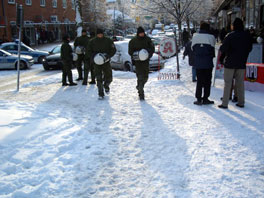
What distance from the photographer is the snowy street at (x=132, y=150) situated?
11.7 ft

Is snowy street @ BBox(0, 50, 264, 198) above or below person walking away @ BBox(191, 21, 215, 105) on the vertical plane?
below

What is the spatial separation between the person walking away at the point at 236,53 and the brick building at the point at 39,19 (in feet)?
92.3

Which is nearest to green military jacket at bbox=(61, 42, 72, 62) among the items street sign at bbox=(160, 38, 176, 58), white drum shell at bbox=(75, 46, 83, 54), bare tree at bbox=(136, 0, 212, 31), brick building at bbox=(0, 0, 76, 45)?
white drum shell at bbox=(75, 46, 83, 54)

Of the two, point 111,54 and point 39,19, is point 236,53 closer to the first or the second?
point 111,54

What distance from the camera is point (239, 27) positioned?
20.5ft

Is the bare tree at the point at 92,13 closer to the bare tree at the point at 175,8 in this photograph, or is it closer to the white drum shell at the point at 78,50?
the bare tree at the point at 175,8

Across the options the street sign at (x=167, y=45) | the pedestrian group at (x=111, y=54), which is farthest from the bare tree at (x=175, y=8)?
the pedestrian group at (x=111, y=54)

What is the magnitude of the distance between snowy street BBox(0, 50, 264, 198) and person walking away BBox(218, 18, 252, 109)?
587 millimetres

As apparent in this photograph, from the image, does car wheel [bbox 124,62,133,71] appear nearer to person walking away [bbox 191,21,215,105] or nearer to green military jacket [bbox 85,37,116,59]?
green military jacket [bbox 85,37,116,59]

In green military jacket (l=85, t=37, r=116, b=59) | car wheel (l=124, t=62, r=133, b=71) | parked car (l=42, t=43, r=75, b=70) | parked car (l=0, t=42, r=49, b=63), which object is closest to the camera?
green military jacket (l=85, t=37, r=116, b=59)

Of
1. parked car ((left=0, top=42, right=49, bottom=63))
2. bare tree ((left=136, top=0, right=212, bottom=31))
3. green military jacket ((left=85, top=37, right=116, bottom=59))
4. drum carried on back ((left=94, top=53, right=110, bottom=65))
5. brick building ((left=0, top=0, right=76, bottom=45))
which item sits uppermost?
brick building ((left=0, top=0, right=76, bottom=45))

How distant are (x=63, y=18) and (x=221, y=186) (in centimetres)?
4516

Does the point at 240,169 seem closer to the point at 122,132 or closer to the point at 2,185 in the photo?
the point at 122,132

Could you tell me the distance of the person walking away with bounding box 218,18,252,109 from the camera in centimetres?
626
